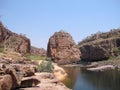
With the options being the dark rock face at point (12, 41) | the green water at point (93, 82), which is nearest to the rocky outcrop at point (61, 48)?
the dark rock face at point (12, 41)

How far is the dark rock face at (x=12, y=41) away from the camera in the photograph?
228ft

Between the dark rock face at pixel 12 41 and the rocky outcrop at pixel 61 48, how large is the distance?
136 ft

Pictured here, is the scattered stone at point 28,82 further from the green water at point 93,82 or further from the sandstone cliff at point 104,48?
the sandstone cliff at point 104,48

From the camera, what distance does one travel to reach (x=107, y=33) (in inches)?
6166

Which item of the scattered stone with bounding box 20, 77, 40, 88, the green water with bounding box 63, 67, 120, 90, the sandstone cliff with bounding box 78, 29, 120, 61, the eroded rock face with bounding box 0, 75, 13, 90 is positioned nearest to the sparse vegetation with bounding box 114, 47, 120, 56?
the sandstone cliff with bounding box 78, 29, 120, 61

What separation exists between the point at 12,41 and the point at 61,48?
61.3 m

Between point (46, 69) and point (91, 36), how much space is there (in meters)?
131

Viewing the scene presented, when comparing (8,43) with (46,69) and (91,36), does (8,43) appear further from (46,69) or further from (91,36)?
(91,36)

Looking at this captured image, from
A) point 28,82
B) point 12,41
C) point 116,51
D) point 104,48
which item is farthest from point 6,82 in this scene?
point 104,48

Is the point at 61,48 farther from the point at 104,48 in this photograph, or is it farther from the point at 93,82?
the point at 93,82

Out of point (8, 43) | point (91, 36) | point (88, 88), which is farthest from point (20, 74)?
point (91, 36)

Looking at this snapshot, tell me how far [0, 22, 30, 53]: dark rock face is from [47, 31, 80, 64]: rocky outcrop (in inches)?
1636

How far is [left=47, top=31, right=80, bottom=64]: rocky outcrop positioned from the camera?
134m

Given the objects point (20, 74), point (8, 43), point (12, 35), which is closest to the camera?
point (20, 74)
